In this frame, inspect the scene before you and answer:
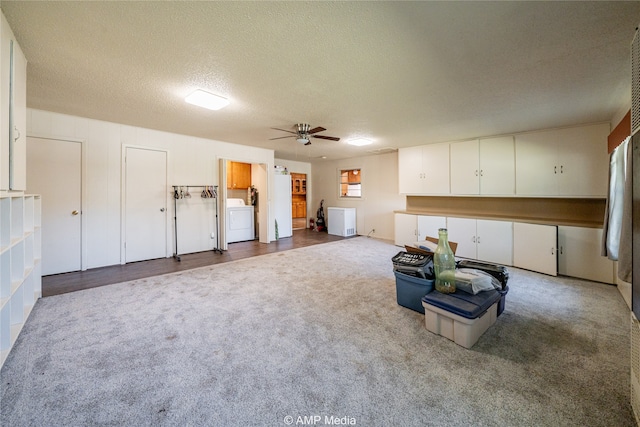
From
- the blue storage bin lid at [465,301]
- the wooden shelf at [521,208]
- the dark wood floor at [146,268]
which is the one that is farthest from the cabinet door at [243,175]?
the blue storage bin lid at [465,301]

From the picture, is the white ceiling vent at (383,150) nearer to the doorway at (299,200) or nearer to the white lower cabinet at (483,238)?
the white lower cabinet at (483,238)

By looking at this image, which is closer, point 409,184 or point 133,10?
point 133,10

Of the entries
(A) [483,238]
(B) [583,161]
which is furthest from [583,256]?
(B) [583,161]

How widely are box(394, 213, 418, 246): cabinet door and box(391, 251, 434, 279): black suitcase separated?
321cm

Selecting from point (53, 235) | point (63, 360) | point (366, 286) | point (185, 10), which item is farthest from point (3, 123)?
point (366, 286)

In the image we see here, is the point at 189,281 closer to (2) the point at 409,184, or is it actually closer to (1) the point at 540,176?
(2) the point at 409,184

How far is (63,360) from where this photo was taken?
70.7 inches

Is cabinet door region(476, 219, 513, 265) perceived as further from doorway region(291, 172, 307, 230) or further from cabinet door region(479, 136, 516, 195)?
doorway region(291, 172, 307, 230)

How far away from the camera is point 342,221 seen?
7277 millimetres

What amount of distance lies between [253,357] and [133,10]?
2.53m

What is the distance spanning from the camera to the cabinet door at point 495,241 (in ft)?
14.2

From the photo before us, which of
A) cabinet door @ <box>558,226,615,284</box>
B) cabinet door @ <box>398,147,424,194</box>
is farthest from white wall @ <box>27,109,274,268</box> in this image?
cabinet door @ <box>558,226,615,284</box>

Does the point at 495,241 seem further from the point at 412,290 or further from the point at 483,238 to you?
the point at 412,290

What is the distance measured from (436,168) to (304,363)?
5.01 m
